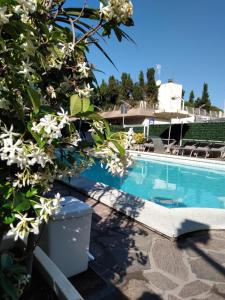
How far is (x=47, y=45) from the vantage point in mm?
1315

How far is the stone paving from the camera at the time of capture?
118 inches

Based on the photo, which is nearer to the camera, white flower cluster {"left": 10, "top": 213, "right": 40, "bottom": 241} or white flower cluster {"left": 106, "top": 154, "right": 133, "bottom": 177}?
white flower cluster {"left": 10, "top": 213, "right": 40, "bottom": 241}

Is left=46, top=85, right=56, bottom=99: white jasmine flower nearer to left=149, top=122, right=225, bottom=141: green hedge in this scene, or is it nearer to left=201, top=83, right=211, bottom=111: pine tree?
left=149, top=122, right=225, bottom=141: green hedge

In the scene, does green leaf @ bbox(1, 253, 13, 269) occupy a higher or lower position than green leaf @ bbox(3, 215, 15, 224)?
lower

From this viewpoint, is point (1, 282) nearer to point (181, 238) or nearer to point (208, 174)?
point (181, 238)

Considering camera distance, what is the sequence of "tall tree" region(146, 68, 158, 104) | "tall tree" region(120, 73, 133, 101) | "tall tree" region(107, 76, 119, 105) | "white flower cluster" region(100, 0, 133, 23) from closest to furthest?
"white flower cluster" region(100, 0, 133, 23)
"tall tree" region(107, 76, 119, 105)
"tall tree" region(120, 73, 133, 101)
"tall tree" region(146, 68, 158, 104)

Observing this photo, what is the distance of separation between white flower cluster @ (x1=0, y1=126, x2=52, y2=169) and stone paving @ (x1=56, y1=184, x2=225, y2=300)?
226cm

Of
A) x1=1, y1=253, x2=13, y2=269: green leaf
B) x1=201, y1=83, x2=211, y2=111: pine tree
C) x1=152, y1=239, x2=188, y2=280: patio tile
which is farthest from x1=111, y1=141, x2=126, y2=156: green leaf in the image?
x1=201, y1=83, x2=211, y2=111: pine tree

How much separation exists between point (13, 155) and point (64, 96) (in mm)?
682

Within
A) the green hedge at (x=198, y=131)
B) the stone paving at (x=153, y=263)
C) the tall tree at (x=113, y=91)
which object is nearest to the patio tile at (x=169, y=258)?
the stone paving at (x=153, y=263)

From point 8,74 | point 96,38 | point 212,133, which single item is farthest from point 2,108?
point 212,133

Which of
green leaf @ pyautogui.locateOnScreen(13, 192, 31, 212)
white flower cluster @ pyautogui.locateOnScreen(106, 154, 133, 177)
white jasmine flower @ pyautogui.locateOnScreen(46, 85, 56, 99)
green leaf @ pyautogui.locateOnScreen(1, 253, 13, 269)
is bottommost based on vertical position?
green leaf @ pyautogui.locateOnScreen(1, 253, 13, 269)

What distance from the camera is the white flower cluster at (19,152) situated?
935 mm

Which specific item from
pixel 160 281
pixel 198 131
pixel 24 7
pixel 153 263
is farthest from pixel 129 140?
Result: pixel 198 131
